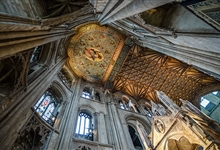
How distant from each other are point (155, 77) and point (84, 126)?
8710mm

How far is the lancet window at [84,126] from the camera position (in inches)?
314

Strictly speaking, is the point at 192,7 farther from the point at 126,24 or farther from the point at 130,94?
the point at 130,94

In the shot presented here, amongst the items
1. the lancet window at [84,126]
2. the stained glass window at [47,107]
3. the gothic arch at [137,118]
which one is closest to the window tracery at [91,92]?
the lancet window at [84,126]

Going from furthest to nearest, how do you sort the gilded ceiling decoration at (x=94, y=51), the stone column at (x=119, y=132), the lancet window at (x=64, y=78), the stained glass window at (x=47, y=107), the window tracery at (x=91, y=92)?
the window tracery at (x=91, y=92) → the gilded ceiling decoration at (x=94, y=51) → the lancet window at (x=64, y=78) → the stone column at (x=119, y=132) → the stained glass window at (x=47, y=107)

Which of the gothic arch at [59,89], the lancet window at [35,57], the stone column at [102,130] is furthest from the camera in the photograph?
the gothic arch at [59,89]

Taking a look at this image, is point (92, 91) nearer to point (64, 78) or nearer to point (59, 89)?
point (64, 78)

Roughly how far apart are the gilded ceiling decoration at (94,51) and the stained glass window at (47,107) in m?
4.61

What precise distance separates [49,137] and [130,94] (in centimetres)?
1032

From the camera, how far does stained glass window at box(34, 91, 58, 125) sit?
23.6 ft

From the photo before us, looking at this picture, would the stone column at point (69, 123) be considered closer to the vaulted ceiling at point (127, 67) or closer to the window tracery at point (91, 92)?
the window tracery at point (91, 92)

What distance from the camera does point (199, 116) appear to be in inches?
213

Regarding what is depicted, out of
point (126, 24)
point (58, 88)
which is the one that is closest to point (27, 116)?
point (58, 88)

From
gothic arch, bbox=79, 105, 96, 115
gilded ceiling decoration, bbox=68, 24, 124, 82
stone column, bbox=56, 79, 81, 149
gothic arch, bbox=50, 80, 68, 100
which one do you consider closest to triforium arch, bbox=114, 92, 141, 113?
gilded ceiling decoration, bbox=68, 24, 124, 82

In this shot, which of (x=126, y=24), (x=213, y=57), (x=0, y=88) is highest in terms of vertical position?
(x=126, y=24)
